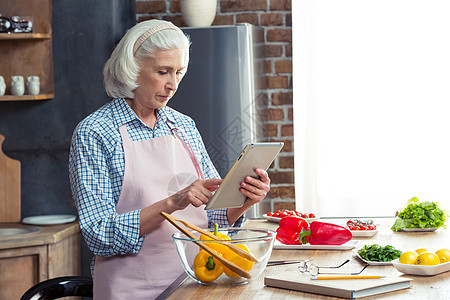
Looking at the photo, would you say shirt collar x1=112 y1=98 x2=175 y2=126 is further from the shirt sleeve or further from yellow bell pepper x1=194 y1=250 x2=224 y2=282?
yellow bell pepper x1=194 y1=250 x2=224 y2=282

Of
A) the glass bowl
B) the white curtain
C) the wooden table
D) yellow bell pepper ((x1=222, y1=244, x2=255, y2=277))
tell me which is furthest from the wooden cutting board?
yellow bell pepper ((x1=222, y1=244, x2=255, y2=277))

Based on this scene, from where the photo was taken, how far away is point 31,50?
3420mm

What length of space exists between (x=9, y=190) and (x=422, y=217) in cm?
225

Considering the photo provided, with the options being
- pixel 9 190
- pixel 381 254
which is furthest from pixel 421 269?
pixel 9 190

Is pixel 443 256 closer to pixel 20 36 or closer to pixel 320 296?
pixel 320 296

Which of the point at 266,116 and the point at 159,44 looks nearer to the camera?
the point at 159,44

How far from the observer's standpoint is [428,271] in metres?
1.46

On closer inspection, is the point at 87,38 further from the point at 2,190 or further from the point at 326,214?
the point at 326,214

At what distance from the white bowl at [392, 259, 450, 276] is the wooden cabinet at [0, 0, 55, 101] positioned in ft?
7.84

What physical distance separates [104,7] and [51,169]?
930 millimetres

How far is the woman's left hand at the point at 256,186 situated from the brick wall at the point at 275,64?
6.42 feet

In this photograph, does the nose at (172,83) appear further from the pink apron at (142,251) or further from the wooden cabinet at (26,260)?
the wooden cabinet at (26,260)

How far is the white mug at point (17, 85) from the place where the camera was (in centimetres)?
329

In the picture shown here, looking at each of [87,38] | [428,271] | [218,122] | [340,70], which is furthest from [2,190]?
[428,271]
